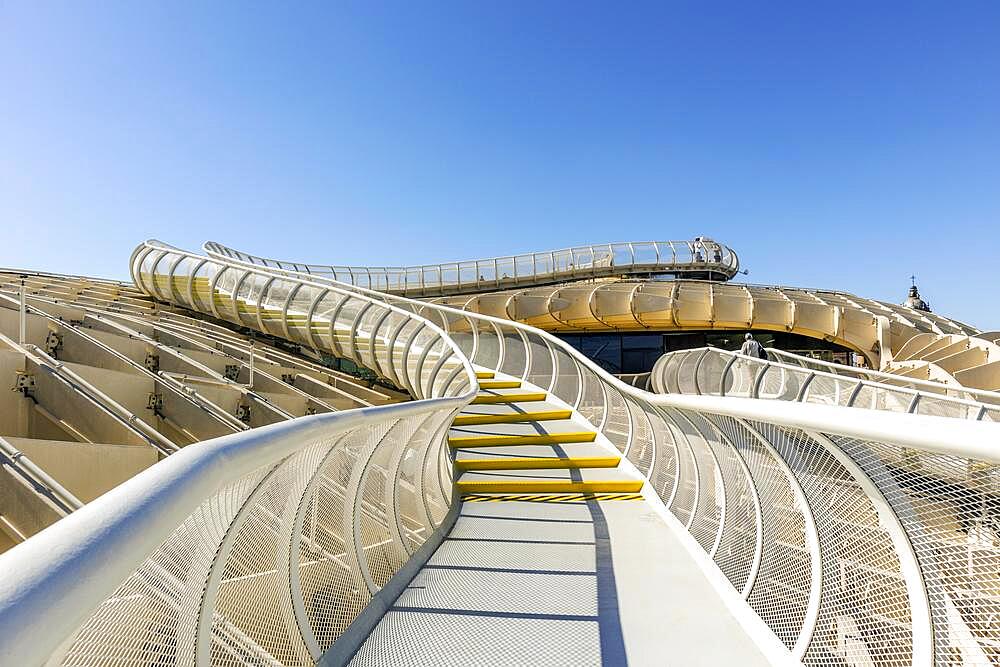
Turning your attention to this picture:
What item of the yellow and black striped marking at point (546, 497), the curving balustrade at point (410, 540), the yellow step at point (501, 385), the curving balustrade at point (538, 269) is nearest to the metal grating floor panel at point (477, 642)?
the curving balustrade at point (410, 540)

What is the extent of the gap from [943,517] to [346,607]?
2575 millimetres

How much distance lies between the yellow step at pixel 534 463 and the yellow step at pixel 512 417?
164 centimetres

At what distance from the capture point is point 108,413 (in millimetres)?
7953

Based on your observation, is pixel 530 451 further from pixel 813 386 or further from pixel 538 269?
pixel 538 269

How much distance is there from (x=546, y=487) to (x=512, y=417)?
262cm

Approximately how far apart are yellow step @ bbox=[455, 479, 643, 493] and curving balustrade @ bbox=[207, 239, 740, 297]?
24901 mm

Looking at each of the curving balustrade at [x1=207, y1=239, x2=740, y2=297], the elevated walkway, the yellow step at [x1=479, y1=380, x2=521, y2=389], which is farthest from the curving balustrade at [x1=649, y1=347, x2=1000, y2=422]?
the curving balustrade at [x1=207, y1=239, x2=740, y2=297]

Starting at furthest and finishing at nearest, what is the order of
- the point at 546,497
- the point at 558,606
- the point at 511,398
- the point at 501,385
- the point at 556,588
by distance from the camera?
the point at 501,385 < the point at 511,398 < the point at 546,497 < the point at 556,588 < the point at 558,606

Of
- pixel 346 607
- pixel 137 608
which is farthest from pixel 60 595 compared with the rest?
pixel 346 607

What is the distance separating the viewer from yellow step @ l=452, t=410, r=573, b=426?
27.9 feet

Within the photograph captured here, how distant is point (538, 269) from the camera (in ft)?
104

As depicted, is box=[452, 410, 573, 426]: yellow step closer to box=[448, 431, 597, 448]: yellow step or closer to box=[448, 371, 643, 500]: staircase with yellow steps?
box=[448, 371, 643, 500]: staircase with yellow steps

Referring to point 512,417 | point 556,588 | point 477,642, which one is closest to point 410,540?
point 556,588

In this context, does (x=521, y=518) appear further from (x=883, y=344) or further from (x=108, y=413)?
(x=883, y=344)
